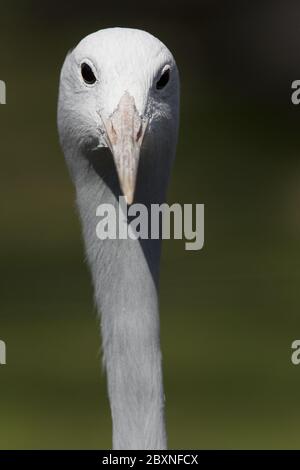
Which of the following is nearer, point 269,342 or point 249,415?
point 249,415

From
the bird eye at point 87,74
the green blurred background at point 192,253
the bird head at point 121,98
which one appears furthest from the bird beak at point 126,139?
the green blurred background at point 192,253

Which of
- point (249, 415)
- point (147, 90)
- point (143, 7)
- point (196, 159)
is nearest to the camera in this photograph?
point (147, 90)

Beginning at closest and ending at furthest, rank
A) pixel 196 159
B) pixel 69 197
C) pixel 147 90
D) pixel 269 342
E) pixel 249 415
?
1. pixel 147 90
2. pixel 249 415
3. pixel 269 342
4. pixel 69 197
5. pixel 196 159

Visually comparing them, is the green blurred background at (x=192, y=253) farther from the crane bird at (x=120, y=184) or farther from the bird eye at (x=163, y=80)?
the bird eye at (x=163, y=80)

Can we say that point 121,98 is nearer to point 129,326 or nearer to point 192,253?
point 129,326

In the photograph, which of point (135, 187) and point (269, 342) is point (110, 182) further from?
point (269, 342)

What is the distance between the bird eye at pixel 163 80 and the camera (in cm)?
225

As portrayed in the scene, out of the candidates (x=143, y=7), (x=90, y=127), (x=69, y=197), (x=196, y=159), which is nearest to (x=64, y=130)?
(x=90, y=127)

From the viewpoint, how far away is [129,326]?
2.24 meters

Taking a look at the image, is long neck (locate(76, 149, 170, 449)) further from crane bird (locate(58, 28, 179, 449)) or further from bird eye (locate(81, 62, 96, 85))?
bird eye (locate(81, 62, 96, 85))

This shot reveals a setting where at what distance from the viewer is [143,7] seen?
950cm


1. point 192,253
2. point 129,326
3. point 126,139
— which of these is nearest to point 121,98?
point 126,139

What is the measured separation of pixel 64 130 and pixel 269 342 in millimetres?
3941

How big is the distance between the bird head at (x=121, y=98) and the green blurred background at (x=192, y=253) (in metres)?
2.48
